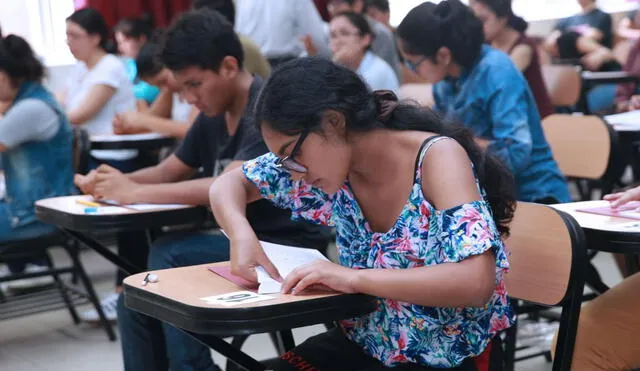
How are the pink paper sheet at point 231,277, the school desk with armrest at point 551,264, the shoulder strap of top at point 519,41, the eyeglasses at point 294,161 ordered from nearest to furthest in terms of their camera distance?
the eyeglasses at point 294,161 < the pink paper sheet at point 231,277 < the school desk with armrest at point 551,264 < the shoulder strap of top at point 519,41

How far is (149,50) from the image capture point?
16.7 feet

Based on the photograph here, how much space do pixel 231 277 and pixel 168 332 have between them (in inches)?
31.3

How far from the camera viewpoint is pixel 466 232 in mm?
1639

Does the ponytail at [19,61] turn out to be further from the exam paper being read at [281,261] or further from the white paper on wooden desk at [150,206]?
the exam paper being read at [281,261]

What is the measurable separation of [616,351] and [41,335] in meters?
2.69

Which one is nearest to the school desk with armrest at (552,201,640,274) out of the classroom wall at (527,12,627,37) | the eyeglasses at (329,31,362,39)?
the eyeglasses at (329,31,362,39)

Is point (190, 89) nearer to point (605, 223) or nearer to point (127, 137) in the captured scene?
point (605, 223)

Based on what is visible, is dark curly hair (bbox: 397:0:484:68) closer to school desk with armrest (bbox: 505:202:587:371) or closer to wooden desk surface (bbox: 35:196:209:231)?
wooden desk surface (bbox: 35:196:209:231)

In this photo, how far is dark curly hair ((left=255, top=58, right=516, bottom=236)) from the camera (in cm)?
173

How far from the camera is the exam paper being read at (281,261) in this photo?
1.79m

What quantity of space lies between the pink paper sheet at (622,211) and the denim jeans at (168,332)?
1.02 metres

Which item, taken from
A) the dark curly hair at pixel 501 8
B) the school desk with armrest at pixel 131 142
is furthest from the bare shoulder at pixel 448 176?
the school desk with armrest at pixel 131 142

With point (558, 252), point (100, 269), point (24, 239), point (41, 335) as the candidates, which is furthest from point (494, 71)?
point (100, 269)

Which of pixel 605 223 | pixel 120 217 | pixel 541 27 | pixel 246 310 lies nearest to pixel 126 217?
pixel 120 217
